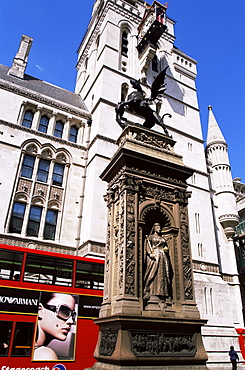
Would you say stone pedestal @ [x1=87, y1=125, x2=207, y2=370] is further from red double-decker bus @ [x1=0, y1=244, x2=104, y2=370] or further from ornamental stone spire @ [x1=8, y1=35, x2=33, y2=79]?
ornamental stone spire @ [x1=8, y1=35, x2=33, y2=79]

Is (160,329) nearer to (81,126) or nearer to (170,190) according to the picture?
(170,190)

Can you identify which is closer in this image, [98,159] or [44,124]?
[98,159]

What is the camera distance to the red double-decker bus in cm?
1121

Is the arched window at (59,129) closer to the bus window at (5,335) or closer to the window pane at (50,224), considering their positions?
the window pane at (50,224)

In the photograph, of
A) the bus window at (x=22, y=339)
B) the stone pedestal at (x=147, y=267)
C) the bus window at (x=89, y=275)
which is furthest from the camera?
the bus window at (x=89, y=275)

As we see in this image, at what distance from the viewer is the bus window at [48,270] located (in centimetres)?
1245

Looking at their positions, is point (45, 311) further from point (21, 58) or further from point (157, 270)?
point (21, 58)

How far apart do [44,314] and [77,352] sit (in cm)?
218

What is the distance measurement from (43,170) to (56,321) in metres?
13.4

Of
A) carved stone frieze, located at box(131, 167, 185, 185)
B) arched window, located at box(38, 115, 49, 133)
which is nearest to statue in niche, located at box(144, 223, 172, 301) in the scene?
carved stone frieze, located at box(131, 167, 185, 185)

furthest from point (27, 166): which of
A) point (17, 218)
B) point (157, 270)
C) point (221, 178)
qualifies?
point (221, 178)

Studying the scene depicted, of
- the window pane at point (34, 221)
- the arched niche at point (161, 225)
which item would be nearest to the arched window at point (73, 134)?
the window pane at point (34, 221)

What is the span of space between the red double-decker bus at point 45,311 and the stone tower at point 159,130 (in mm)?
5981

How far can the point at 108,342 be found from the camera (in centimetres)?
773
